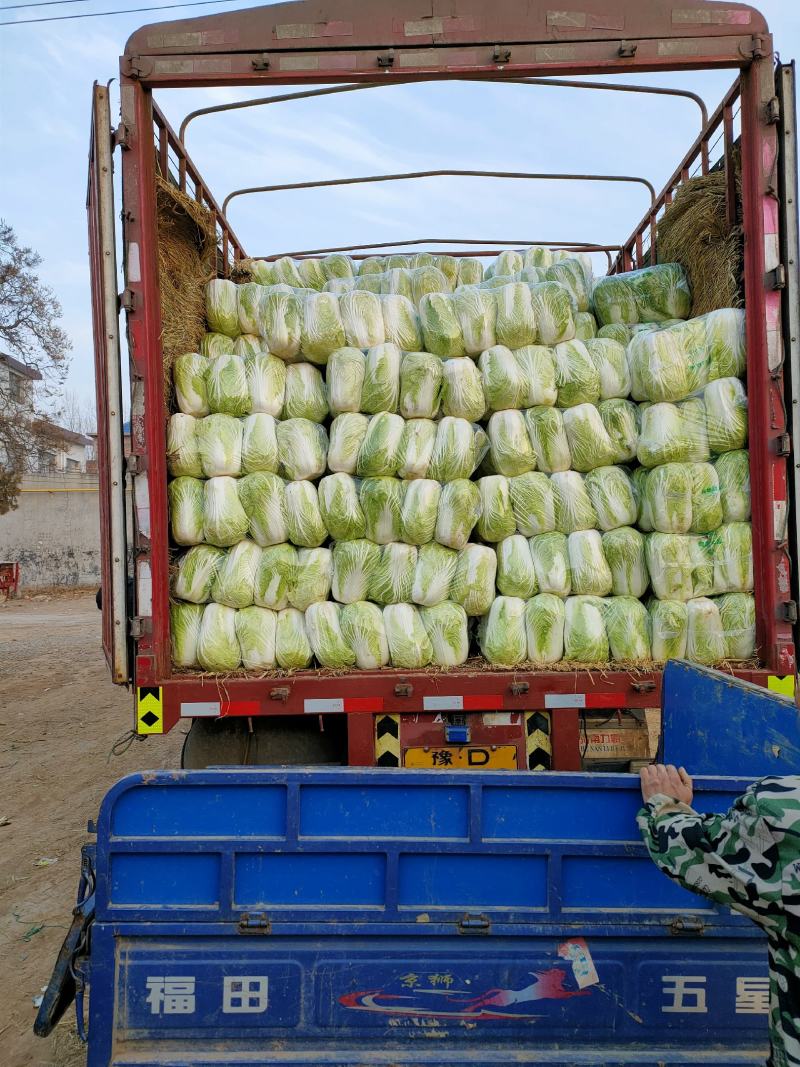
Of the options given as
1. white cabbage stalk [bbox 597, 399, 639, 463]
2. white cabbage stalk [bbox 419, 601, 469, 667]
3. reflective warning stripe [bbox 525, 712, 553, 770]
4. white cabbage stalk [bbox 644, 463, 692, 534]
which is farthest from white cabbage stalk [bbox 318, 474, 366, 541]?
white cabbage stalk [bbox 644, 463, 692, 534]

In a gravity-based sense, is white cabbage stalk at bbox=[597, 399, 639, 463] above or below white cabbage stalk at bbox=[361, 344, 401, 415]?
below

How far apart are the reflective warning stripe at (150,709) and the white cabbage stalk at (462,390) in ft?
6.65

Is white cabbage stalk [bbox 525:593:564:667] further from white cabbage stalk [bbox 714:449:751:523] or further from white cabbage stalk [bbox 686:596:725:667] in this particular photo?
white cabbage stalk [bbox 714:449:751:523]

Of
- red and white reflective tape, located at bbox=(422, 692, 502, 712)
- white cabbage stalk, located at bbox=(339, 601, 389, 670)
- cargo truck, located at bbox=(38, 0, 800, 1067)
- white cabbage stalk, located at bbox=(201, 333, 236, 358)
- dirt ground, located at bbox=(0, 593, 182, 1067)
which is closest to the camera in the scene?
cargo truck, located at bbox=(38, 0, 800, 1067)

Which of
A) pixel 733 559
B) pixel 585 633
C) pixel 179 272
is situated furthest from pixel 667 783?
pixel 179 272

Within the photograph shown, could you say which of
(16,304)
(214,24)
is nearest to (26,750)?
(214,24)

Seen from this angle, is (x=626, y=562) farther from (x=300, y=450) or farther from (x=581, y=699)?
(x=300, y=450)

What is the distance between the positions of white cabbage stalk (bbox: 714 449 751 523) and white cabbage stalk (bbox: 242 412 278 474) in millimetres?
2286

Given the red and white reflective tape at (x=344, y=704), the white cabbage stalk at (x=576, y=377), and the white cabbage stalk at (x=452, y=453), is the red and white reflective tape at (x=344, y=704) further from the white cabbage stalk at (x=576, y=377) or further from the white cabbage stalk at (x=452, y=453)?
the white cabbage stalk at (x=576, y=377)

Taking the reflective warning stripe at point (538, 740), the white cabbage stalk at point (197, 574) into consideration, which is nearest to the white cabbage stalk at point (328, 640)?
the white cabbage stalk at point (197, 574)

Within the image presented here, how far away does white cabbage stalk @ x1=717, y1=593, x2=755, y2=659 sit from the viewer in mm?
3615

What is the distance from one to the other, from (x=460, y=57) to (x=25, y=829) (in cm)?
564

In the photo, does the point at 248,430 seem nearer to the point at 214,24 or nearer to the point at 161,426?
the point at 161,426

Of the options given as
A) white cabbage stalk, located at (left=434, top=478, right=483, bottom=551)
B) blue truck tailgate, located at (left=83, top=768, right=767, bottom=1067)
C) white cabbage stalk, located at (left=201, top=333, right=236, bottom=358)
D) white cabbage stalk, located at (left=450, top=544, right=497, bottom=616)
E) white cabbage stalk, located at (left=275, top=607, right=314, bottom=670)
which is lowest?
blue truck tailgate, located at (left=83, top=768, right=767, bottom=1067)
